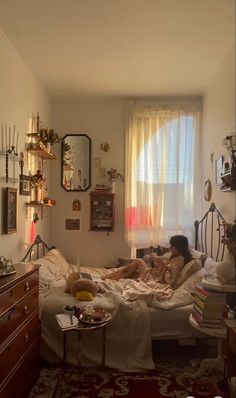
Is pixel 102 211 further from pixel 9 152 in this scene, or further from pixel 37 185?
pixel 9 152

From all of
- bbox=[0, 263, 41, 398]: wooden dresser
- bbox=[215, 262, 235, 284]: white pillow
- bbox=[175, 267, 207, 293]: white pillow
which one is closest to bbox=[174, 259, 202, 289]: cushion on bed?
bbox=[175, 267, 207, 293]: white pillow

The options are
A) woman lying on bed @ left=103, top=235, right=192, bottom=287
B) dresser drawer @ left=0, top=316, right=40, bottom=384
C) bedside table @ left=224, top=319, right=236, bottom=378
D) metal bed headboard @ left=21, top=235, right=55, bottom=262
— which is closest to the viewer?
dresser drawer @ left=0, top=316, right=40, bottom=384

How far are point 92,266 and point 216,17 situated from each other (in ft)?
10.1

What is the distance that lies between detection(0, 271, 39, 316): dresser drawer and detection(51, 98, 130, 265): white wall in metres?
2.02

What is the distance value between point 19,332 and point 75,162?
274 centimetres

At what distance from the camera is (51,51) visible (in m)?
3.09

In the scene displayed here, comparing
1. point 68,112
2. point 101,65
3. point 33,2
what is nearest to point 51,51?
point 101,65

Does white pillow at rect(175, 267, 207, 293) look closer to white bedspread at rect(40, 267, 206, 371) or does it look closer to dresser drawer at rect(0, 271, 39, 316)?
white bedspread at rect(40, 267, 206, 371)

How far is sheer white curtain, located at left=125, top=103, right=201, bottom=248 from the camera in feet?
14.1

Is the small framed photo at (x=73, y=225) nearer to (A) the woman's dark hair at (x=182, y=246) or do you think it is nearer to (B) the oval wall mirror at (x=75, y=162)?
(B) the oval wall mirror at (x=75, y=162)

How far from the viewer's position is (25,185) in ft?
11.0

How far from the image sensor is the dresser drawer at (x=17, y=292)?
1.82 m

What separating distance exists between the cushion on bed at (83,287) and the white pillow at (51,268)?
318 millimetres

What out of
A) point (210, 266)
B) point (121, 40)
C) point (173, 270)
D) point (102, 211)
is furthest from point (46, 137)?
point (210, 266)
